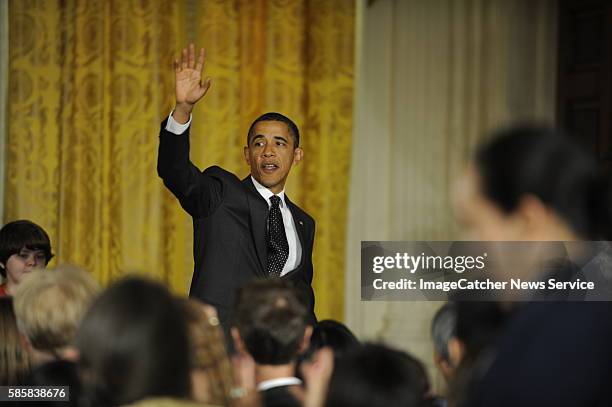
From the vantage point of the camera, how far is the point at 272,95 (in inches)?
226

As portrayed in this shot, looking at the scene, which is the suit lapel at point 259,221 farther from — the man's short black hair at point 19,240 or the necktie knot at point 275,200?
the man's short black hair at point 19,240

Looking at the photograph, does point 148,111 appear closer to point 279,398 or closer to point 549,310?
point 279,398

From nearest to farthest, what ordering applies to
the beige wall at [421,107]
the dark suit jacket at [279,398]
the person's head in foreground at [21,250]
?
the dark suit jacket at [279,398] → the person's head in foreground at [21,250] → the beige wall at [421,107]

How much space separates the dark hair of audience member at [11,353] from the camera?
2.25 meters

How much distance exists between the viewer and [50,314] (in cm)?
212

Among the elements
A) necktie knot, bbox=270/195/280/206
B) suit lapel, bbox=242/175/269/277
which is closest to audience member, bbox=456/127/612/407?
suit lapel, bbox=242/175/269/277

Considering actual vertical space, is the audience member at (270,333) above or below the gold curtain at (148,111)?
below

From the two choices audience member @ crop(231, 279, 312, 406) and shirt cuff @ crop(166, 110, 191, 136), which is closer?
audience member @ crop(231, 279, 312, 406)

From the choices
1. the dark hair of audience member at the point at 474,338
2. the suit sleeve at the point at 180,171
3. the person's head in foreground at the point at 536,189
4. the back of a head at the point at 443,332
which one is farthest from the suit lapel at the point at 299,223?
the person's head in foreground at the point at 536,189

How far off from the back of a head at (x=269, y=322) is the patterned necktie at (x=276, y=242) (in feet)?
4.39

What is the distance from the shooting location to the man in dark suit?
10.9ft

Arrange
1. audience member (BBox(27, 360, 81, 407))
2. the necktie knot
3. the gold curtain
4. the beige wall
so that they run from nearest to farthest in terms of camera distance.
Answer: audience member (BBox(27, 360, 81, 407)) < the necktie knot < the gold curtain < the beige wall

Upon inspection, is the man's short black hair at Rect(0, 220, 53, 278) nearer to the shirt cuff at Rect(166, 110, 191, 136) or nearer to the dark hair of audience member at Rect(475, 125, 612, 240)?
the shirt cuff at Rect(166, 110, 191, 136)

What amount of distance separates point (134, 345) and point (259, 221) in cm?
212
